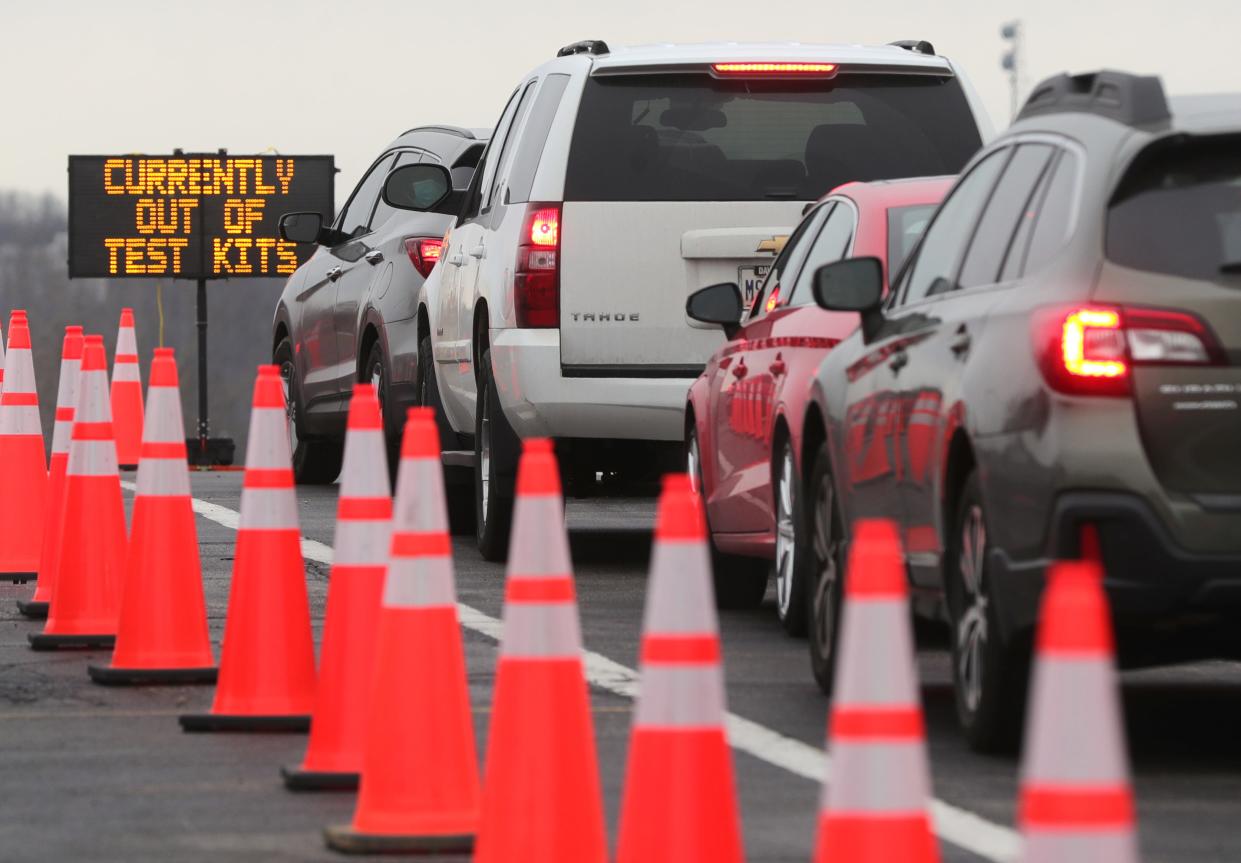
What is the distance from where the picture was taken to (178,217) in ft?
100

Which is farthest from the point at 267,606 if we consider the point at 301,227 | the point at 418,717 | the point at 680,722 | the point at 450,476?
the point at 301,227

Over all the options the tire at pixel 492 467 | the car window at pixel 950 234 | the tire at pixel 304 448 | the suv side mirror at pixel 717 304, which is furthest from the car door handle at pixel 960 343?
the tire at pixel 304 448

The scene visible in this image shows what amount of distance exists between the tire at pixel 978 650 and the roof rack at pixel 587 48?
5353 millimetres

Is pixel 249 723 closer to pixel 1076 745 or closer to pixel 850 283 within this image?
pixel 850 283

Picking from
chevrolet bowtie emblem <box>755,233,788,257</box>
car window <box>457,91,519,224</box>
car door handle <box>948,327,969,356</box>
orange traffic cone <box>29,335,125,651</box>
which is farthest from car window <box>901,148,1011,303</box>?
car window <box>457,91,519,224</box>

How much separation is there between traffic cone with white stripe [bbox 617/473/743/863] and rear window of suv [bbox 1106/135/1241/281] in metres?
2.45

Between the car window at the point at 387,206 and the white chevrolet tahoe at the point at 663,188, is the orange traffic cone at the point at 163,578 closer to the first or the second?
the white chevrolet tahoe at the point at 663,188

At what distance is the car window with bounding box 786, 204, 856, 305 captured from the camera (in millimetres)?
10594

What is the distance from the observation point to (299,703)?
8359 mm

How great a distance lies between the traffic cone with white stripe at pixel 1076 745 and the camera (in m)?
3.78

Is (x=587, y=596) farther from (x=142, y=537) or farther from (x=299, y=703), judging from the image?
(x=299, y=703)

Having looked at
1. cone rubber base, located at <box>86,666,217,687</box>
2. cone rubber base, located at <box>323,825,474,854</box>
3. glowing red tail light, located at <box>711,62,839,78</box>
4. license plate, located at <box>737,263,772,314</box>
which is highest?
glowing red tail light, located at <box>711,62,839,78</box>

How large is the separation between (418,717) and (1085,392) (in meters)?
1.81

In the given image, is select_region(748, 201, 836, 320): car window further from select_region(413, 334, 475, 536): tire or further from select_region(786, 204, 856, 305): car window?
select_region(413, 334, 475, 536): tire
